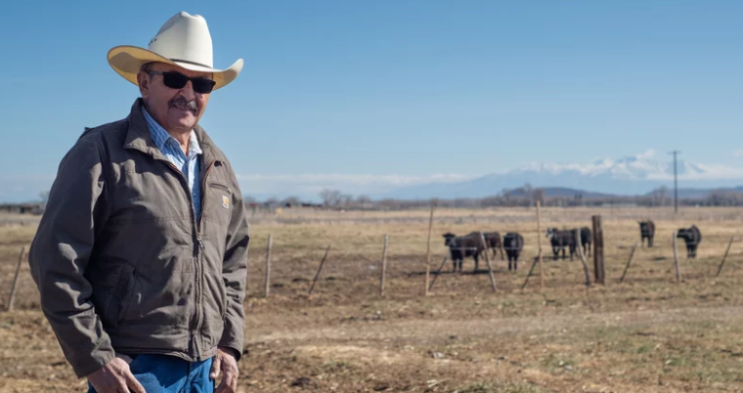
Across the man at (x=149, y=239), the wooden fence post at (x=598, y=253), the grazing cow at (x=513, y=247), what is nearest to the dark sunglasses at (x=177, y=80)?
the man at (x=149, y=239)

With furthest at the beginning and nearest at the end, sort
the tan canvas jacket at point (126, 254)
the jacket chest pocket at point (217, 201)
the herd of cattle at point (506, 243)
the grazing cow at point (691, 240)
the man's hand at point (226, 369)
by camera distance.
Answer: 1. the grazing cow at point (691, 240)
2. the herd of cattle at point (506, 243)
3. the man's hand at point (226, 369)
4. the jacket chest pocket at point (217, 201)
5. the tan canvas jacket at point (126, 254)

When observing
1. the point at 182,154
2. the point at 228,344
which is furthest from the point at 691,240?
the point at 182,154

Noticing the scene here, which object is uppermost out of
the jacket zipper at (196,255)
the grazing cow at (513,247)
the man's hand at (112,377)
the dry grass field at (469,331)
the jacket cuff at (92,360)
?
the jacket zipper at (196,255)

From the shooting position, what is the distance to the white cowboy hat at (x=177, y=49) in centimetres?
286

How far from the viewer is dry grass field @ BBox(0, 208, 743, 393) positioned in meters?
7.86

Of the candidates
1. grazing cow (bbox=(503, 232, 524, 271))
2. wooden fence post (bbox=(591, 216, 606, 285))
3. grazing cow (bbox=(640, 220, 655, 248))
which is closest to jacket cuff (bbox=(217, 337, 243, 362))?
wooden fence post (bbox=(591, 216, 606, 285))

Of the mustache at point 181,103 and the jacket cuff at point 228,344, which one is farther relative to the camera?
the jacket cuff at point 228,344

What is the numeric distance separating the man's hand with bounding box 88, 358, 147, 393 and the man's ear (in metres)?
1.04

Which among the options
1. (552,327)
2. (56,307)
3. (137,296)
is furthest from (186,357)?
(552,327)

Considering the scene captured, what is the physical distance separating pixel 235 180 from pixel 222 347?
72cm

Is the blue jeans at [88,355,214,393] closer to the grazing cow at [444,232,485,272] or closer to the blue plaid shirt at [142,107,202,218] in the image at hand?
the blue plaid shirt at [142,107,202,218]

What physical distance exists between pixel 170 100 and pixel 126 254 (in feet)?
2.06

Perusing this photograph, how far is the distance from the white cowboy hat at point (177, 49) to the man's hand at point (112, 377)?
1130mm

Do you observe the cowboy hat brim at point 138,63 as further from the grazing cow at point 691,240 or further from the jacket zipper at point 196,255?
the grazing cow at point 691,240
